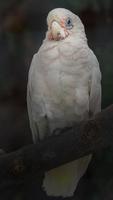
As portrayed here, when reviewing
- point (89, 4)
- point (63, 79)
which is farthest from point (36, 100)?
point (89, 4)

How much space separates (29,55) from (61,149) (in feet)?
2.27

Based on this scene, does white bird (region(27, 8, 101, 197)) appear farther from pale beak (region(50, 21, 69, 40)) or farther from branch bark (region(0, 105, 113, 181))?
branch bark (region(0, 105, 113, 181))

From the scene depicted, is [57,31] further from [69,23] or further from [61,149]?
[61,149]

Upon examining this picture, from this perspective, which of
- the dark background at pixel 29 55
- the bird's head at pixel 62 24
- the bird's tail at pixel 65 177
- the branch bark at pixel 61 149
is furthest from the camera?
the dark background at pixel 29 55

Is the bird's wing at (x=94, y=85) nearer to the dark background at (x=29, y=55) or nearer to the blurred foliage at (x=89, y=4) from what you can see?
the dark background at (x=29, y=55)

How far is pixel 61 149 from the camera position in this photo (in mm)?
1400

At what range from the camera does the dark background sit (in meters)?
1.82

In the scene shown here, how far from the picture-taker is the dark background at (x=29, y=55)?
1.82 meters

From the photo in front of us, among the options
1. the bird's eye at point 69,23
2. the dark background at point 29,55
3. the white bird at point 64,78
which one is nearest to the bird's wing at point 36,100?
the white bird at point 64,78

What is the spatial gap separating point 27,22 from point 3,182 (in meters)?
0.76

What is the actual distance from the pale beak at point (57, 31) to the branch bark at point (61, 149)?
0.25 meters

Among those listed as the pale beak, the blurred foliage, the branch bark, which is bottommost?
the branch bark

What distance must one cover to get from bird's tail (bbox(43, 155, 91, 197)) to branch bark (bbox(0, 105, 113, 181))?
26 cm

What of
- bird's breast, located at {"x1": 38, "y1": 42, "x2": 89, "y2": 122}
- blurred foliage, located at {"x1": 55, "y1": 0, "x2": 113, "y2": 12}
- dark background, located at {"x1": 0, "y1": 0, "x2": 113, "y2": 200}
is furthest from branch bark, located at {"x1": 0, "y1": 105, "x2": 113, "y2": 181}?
blurred foliage, located at {"x1": 55, "y1": 0, "x2": 113, "y2": 12}
